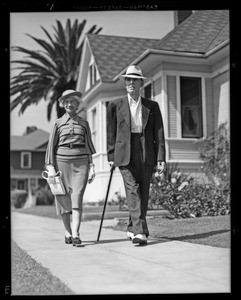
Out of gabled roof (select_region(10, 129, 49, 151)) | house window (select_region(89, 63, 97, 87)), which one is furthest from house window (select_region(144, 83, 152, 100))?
gabled roof (select_region(10, 129, 49, 151))

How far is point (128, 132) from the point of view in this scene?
14.7 ft

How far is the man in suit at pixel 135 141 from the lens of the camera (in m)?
4.48

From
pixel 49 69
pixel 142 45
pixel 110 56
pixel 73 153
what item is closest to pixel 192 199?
pixel 73 153

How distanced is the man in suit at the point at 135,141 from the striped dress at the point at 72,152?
24 centimetres

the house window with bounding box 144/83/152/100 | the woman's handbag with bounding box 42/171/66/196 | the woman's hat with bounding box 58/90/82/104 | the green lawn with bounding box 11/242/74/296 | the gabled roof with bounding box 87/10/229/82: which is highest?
the gabled roof with bounding box 87/10/229/82

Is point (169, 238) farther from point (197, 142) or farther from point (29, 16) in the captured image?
point (197, 142)

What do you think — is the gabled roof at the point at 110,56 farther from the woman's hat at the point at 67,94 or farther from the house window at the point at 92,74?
the woman's hat at the point at 67,94

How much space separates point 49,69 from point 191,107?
7.61m

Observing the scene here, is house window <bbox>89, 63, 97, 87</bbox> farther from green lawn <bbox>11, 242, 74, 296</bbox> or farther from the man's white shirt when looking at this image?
green lawn <bbox>11, 242, 74, 296</bbox>

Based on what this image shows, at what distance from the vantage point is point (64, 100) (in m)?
4.56

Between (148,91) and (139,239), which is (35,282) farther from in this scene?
(148,91)

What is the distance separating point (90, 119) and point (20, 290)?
13.2m

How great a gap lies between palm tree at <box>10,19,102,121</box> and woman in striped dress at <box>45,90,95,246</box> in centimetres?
19

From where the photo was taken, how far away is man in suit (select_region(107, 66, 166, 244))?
4.48 meters
